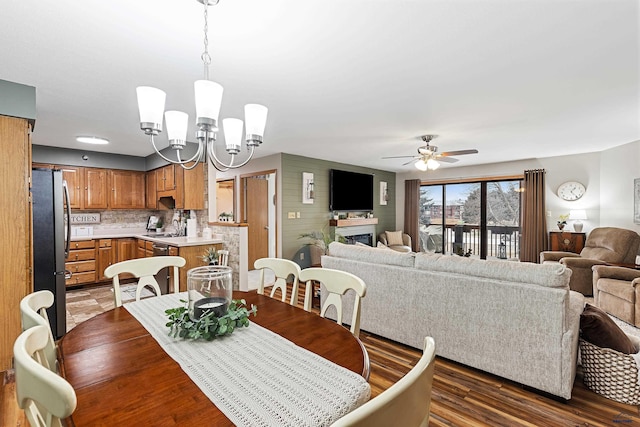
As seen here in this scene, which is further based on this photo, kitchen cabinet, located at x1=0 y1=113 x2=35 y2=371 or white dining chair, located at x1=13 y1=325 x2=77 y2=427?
kitchen cabinet, located at x1=0 y1=113 x2=35 y2=371

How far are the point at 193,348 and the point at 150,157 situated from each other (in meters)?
5.48

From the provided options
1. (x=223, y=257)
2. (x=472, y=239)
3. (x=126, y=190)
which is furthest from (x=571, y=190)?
(x=126, y=190)

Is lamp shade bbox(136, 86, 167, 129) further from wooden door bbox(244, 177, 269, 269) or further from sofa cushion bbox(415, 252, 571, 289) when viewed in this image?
wooden door bbox(244, 177, 269, 269)

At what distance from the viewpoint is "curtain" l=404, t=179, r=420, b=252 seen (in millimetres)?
7957

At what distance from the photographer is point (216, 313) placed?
144 cm

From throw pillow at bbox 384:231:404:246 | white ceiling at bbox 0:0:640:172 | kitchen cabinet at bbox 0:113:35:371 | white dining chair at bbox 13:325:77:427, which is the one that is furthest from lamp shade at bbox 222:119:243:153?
throw pillow at bbox 384:231:404:246

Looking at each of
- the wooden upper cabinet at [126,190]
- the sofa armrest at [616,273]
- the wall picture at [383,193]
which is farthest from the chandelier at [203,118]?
the wall picture at [383,193]

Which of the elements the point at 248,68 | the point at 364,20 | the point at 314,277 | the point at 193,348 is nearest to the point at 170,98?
the point at 248,68

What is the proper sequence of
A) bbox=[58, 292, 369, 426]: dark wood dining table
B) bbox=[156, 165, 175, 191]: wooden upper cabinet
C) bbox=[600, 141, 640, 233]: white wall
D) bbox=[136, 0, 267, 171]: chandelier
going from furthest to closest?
bbox=[156, 165, 175, 191]: wooden upper cabinet < bbox=[600, 141, 640, 233]: white wall < bbox=[136, 0, 267, 171]: chandelier < bbox=[58, 292, 369, 426]: dark wood dining table

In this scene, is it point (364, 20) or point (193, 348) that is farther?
point (364, 20)

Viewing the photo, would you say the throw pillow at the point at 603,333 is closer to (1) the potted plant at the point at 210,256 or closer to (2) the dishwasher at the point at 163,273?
(1) the potted plant at the point at 210,256

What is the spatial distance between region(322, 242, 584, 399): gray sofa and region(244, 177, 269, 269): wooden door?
3.87m

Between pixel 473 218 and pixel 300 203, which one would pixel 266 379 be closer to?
pixel 300 203

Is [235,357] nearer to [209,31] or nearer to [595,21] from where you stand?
[209,31]
